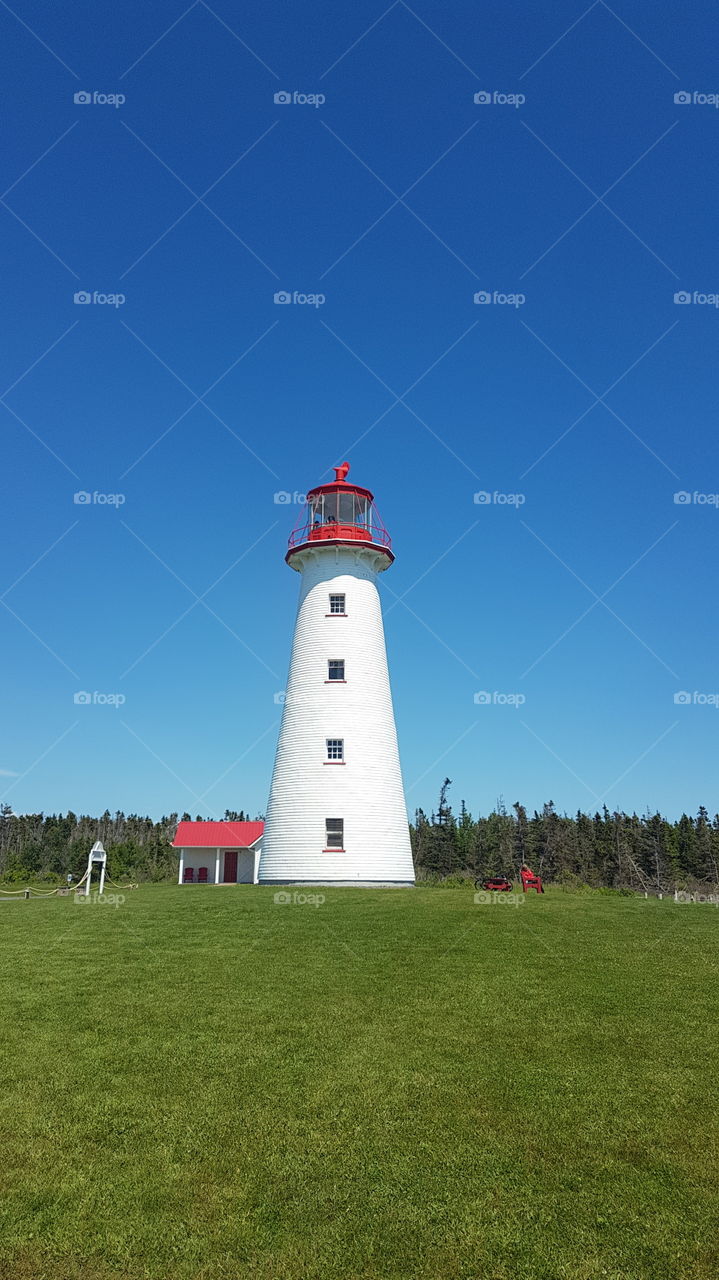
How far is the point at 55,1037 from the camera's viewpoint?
10891 mm

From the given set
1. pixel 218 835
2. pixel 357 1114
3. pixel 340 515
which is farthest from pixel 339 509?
pixel 357 1114

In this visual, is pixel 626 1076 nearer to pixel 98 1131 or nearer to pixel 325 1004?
pixel 325 1004

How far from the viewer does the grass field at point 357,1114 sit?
21.1 ft

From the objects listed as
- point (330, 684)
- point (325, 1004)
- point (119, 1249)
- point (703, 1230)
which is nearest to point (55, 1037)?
point (325, 1004)

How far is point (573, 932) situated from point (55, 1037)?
1274 cm

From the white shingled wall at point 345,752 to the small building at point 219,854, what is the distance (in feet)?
40.2

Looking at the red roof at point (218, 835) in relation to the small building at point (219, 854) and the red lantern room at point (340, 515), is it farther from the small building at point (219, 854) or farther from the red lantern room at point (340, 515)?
the red lantern room at point (340, 515)

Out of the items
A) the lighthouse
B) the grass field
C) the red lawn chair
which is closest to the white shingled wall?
the lighthouse

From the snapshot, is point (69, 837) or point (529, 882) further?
point (69, 837)

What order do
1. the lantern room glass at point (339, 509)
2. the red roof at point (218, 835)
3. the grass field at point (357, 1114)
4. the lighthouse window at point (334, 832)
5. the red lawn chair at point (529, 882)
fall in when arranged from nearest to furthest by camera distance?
1. the grass field at point (357, 1114)
2. the red lawn chair at point (529, 882)
3. the lighthouse window at point (334, 832)
4. the lantern room glass at point (339, 509)
5. the red roof at point (218, 835)

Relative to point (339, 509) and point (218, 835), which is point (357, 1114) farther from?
point (218, 835)

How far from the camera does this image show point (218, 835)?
45.6 m

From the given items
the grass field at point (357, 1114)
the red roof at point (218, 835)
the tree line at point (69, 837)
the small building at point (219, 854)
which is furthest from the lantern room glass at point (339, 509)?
the tree line at point (69, 837)

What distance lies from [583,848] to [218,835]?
218 ft
